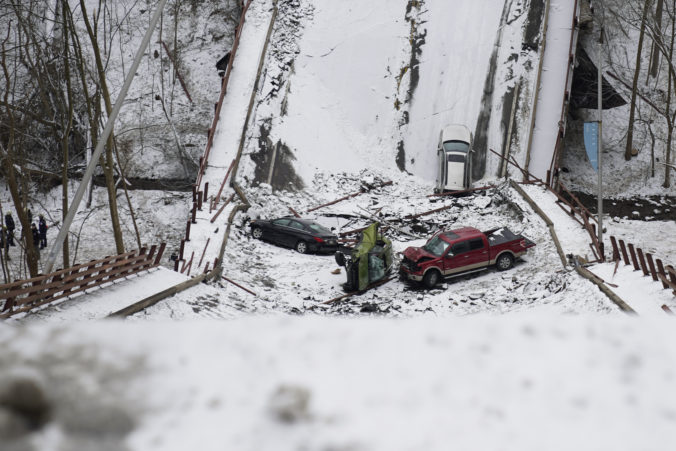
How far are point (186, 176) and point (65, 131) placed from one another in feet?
49.0

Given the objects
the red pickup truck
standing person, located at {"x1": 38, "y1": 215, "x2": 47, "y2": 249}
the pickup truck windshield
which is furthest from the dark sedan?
standing person, located at {"x1": 38, "y1": 215, "x2": 47, "y2": 249}

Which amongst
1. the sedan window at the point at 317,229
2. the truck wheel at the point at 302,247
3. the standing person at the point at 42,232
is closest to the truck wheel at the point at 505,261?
the sedan window at the point at 317,229

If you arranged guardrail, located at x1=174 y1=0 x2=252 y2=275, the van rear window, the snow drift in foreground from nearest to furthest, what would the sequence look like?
the snow drift in foreground < guardrail, located at x1=174 y1=0 x2=252 y2=275 < the van rear window

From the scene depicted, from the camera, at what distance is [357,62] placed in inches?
1313

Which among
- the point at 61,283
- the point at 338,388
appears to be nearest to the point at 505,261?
the point at 61,283

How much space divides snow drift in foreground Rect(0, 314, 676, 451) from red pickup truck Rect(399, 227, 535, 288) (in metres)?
15.1

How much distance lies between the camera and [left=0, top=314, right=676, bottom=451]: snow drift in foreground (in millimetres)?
2637

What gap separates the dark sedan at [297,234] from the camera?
21656mm

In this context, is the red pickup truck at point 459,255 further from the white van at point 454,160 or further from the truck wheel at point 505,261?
the white van at point 454,160

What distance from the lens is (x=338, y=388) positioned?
2.91 m

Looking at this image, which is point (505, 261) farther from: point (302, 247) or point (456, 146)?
point (456, 146)

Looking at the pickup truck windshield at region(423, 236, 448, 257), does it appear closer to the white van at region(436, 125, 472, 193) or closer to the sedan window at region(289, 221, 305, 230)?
the sedan window at region(289, 221, 305, 230)

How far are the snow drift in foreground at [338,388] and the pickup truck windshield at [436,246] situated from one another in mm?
15351

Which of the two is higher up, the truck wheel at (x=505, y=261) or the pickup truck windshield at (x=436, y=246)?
the pickup truck windshield at (x=436, y=246)
